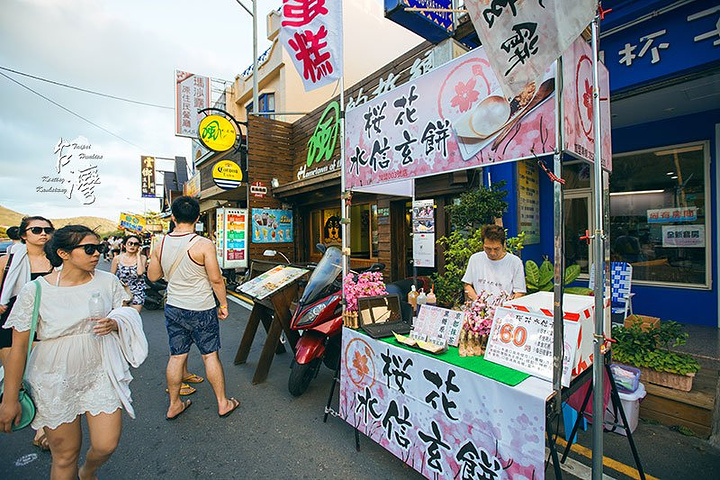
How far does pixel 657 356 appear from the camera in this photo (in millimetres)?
3113

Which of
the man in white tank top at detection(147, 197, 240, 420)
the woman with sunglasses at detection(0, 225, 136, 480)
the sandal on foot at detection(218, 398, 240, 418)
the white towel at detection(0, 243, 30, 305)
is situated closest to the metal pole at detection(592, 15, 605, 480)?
the woman with sunglasses at detection(0, 225, 136, 480)

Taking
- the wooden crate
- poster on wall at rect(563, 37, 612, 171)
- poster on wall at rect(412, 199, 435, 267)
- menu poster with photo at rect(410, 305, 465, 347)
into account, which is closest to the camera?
poster on wall at rect(563, 37, 612, 171)

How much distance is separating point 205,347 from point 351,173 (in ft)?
7.33

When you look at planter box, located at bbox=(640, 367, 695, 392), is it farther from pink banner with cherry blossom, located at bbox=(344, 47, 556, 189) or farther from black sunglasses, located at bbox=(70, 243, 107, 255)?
black sunglasses, located at bbox=(70, 243, 107, 255)

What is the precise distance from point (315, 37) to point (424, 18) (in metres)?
1.84

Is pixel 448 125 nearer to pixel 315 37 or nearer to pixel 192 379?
pixel 315 37

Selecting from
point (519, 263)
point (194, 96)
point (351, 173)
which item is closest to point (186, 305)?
point (351, 173)

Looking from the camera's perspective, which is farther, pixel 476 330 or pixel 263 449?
pixel 263 449

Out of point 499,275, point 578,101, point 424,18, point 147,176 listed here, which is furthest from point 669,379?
point 147,176

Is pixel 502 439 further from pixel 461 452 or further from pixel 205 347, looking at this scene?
pixel 205 347

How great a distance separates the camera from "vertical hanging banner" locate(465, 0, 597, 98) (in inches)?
64.0

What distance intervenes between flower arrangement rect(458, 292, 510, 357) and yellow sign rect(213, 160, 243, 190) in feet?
29.4

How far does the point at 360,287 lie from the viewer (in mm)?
3146

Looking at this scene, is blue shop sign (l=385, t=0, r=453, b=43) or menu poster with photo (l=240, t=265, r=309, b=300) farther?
Result: blue shop sign (l=385, t=0, r=453, b=43)
